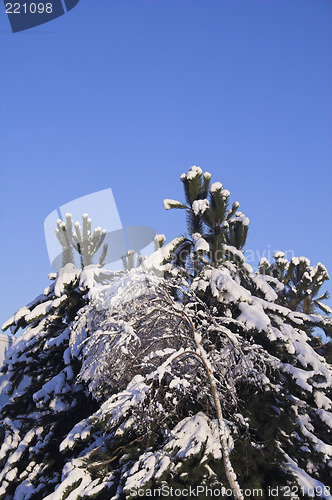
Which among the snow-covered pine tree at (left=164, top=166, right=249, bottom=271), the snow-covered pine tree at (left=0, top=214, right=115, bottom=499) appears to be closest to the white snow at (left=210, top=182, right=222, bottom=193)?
the snow-covered pine tree at (left=164, top=166, right=249, bottom=271)

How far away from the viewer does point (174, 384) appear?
5.82m

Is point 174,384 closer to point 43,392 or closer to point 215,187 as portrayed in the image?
point 43,392

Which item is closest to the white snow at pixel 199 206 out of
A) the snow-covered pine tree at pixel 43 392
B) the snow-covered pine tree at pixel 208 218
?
the snow-covered pine tree at pixel 208 218

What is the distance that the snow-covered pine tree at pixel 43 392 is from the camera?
31.1ft

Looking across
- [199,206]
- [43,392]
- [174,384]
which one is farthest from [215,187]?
[43,392]

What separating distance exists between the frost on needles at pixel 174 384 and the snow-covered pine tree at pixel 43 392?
35 millimetres

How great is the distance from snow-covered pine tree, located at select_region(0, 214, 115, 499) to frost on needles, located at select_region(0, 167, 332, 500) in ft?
0.12

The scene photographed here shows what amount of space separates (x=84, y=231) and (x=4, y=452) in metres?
7.04

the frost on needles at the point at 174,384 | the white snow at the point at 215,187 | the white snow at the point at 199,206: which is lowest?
the frost on needles at the point at 174,384

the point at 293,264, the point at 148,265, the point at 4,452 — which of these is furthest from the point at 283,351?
the point at 293,264

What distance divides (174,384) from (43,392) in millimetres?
5559

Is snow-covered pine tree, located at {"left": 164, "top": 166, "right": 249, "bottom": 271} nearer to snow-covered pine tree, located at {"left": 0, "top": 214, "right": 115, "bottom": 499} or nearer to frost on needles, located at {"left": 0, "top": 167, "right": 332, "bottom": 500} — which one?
frost on needles, located at {"left": 0, "top": 167, "right": 332, "bottom": 500}

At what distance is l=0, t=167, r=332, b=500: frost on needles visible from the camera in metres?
6.51

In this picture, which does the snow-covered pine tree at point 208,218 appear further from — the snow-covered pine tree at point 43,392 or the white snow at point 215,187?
the snow-covered pine tree at point 43,392
